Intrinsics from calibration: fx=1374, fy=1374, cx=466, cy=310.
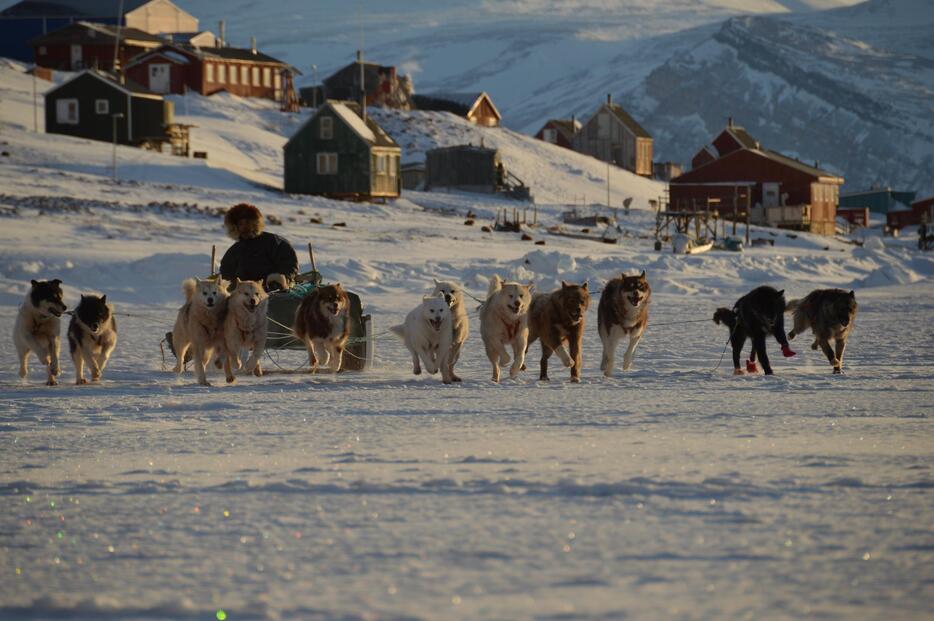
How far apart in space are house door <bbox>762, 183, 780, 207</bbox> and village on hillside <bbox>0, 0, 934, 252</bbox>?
5 cm

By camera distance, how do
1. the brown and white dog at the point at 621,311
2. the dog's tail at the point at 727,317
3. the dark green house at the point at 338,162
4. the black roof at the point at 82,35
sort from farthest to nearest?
the black roof at the point at 82,35
the dark green house at the point at 338,162
the dog's tail at the point at 727,317
the brown and white dog at the point at 621,311

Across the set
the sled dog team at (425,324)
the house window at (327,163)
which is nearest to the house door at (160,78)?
the house window at (327,163)

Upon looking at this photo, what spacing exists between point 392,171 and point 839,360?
43.6m

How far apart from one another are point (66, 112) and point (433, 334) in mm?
48751

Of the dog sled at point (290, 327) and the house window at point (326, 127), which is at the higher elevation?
the house window at point (326, 127)

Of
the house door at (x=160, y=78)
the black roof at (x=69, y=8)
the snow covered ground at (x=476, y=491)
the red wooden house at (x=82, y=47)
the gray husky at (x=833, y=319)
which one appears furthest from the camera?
the black roof at (x=69, y=8)

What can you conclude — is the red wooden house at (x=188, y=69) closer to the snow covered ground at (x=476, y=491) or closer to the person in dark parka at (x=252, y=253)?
the snow covered ground at (x=476, y=491)

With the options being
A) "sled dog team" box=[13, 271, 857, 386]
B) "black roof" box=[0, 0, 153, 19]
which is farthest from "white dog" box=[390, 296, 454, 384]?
"black roof" box=[0, 0, 153, 19]

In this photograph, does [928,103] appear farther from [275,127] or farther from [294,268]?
[294,268]

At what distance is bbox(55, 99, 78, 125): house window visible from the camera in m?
56.4

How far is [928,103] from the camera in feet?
543

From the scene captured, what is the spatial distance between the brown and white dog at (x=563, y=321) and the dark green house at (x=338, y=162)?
41.8 metres

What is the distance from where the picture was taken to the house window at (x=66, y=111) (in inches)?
2222

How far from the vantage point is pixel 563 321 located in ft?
38.4
